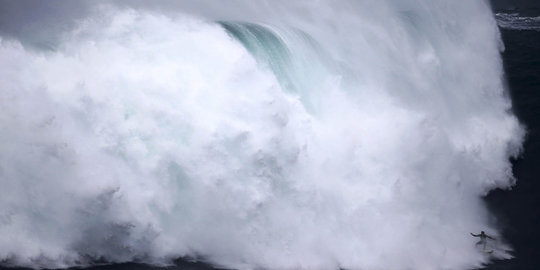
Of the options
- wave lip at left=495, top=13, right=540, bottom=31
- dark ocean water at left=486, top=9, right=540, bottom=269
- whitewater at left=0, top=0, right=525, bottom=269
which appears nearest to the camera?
whitewater at left=0, top=0, right=525, bottom=269

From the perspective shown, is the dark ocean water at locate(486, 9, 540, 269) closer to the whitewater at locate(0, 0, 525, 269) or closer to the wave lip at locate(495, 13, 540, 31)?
the whitewater at locate(0, 0, 525, 269)

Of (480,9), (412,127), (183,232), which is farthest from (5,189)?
(480,9)

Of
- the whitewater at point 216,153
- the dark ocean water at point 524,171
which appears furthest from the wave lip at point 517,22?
the whitewater at point 216,153

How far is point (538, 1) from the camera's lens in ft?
119

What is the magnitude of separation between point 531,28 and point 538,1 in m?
5.62

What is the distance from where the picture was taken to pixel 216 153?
1401 centimetres

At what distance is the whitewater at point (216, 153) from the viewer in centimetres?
1274

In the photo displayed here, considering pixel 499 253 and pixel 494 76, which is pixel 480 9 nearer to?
pixel 494 76

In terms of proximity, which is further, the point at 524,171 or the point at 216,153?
the point at 524,171

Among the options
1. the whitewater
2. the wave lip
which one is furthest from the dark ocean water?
the wave lip

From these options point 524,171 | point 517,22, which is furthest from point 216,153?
point 517,22

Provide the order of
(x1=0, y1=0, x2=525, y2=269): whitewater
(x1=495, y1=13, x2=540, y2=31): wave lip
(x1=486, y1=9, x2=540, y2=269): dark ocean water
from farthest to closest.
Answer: (x1=495, y1=13, x2=540, y2=31): wave lip, (x1=486, y1=9, x2=540, y2=269): dark ocean water, (x1=0, y1=0, x2=525, y2=269): whitewater

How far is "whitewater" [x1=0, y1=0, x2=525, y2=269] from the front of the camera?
12742 mm

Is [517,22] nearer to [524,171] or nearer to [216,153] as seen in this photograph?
[524,171]
